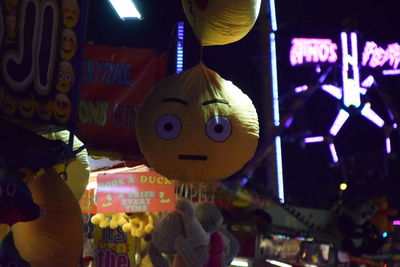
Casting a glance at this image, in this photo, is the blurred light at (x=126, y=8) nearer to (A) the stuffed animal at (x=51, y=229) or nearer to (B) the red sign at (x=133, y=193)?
(A) the stuffed animal at (x=51, y=229)

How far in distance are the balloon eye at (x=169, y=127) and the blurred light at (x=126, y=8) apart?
4.38ft

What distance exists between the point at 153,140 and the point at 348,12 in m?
22.8

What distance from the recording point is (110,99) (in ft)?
30.9

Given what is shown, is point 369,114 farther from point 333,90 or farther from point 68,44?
point 68,44

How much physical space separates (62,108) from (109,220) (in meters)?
4.90

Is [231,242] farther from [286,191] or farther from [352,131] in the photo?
[352,131]

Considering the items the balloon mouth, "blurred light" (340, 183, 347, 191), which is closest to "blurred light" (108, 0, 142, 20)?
the balloon mouth

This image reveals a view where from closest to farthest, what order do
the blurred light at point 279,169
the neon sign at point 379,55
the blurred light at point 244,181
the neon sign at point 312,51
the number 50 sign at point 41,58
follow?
the number 50 sign at point 41,58 < the blurred light at point 244,181 < the blurred light at point 279,169 < the neon sign at point 312,51 < the neon sign at point 379,55

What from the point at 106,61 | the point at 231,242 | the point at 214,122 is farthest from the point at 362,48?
the point at 214,122

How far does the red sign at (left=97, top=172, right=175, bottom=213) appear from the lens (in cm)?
1004

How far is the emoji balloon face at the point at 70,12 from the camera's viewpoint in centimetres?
619

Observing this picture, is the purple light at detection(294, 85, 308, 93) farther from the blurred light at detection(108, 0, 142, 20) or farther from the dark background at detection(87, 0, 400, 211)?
the blurred light at detection(108, 0, 142, 20)

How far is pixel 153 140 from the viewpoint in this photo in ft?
22.4

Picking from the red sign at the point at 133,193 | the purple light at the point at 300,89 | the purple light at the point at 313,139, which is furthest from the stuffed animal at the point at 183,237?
the purple light at the point at 313,139
